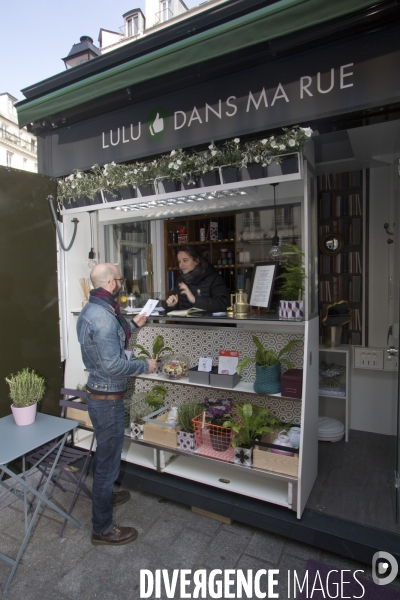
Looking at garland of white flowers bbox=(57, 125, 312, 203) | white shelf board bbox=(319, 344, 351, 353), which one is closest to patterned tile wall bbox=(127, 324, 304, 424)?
white shelf board bbox=(319, 344, 351, 353)

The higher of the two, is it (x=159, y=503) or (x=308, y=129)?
(x=308, y=129)

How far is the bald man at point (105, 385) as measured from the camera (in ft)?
8.09

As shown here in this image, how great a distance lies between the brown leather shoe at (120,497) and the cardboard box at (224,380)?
1.23 m

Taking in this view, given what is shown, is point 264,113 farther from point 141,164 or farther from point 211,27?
point 141,164

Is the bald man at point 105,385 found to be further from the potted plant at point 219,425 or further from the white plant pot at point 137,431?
the potted plant at point 219,425

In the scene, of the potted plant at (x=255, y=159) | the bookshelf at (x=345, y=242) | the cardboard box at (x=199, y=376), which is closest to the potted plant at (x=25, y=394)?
the cardboard box at (x=199, y=376)

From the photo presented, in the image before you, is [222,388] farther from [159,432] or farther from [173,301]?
[173,301]

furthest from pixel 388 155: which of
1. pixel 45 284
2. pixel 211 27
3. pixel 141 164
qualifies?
pixel 45 284

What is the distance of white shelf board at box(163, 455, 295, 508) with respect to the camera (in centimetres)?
270

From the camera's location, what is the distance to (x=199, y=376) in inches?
119

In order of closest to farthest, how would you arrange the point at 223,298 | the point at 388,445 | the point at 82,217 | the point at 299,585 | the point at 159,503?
1. the point at 299,585
2. the point at 159,503
3. the point at 223,298
4. the point at 388,445
5. the point at 82,217

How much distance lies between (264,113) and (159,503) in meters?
3.20

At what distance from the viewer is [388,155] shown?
361cm

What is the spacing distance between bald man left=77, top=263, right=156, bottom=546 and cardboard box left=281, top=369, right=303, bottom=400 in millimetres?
1013
